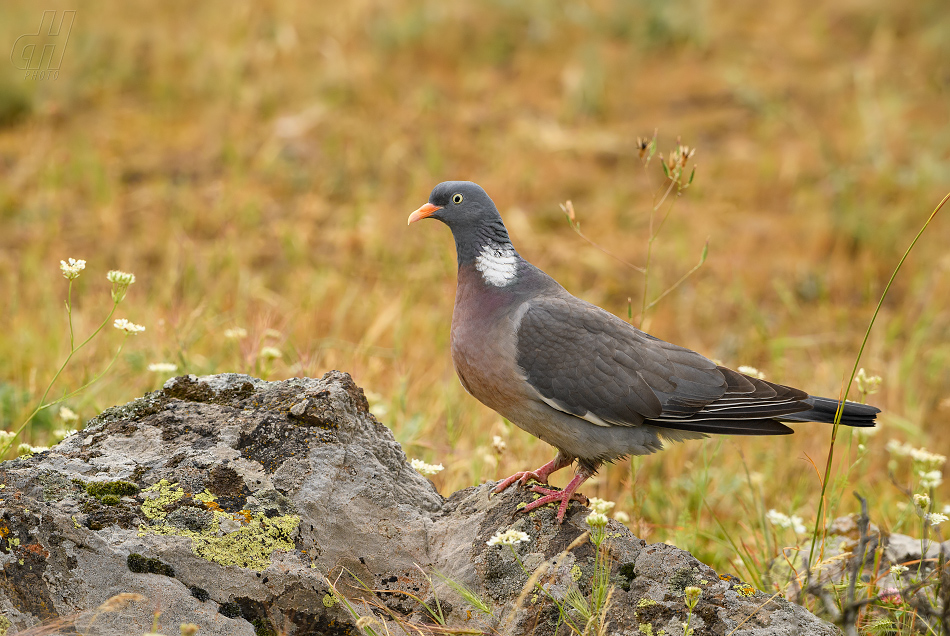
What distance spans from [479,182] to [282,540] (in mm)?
6309

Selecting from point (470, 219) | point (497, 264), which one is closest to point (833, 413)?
point (497, 264)

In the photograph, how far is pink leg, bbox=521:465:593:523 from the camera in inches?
115

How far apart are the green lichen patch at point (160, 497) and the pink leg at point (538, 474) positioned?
3.61 feet

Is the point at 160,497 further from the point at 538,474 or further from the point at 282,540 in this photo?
the point at 538,474

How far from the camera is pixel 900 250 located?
310 inches

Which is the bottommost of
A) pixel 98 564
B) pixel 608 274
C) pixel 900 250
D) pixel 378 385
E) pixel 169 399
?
pixel 98 564

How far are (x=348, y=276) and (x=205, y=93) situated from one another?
3460 millimetres

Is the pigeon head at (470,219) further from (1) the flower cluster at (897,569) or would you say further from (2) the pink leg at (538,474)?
(1) the flower cluster at (897,569)

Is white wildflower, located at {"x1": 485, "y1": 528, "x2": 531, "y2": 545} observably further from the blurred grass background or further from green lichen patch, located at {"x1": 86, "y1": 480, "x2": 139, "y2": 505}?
the blurred grass background

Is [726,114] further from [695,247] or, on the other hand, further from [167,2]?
[167,2]

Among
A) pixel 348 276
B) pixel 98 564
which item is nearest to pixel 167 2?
pixel 348 276

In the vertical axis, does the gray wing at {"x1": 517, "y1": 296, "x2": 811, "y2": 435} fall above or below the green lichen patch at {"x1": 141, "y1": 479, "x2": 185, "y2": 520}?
above

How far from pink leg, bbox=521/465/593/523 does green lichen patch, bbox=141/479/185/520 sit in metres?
1.15

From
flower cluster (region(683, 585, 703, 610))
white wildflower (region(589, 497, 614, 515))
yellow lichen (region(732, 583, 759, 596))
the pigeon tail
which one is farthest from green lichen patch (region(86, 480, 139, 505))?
the pigeon tail
